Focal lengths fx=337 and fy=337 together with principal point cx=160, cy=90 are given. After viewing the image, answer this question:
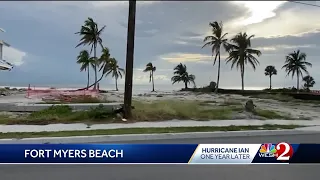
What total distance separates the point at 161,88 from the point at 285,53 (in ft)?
5.34

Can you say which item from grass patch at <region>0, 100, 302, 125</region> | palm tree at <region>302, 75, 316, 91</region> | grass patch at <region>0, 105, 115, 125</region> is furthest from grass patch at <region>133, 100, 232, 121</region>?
palm tree at <region>302, 75, 316, 91</region>

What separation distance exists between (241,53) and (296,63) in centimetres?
71

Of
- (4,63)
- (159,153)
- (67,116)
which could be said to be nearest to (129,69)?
(4,63)

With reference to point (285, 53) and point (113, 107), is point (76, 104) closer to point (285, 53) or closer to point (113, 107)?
point (113, 107)

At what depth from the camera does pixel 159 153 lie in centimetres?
315

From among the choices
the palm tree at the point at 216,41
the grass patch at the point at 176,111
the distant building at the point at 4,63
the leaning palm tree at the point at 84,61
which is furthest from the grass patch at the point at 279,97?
the distant building at the point at 4,63

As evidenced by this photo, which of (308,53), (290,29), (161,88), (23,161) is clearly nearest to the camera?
(23,161)

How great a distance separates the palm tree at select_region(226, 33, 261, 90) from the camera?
4.18 meters

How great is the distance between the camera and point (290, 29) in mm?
3602

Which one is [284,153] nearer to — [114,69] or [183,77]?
[183,77]

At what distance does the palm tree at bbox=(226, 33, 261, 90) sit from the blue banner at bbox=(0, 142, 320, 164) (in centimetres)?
124

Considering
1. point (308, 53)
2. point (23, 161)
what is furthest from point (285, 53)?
point (23, 161)

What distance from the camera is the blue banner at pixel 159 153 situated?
3.17 metres

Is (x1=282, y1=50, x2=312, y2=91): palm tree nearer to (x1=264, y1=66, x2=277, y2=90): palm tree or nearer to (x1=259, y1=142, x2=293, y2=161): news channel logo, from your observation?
(x1=264, y1=66, x2=277, y2=90): palm tree
